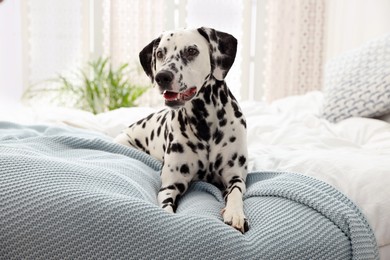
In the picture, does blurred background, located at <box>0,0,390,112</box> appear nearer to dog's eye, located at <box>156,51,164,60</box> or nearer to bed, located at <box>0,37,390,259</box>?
bed, located at <box>0,37,390,259</box>

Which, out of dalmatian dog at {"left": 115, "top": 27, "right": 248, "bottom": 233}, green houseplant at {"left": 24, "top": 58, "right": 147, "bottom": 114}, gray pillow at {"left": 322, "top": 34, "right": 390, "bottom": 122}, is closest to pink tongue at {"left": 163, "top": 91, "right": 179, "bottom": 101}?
dalmatian dog at {"left": 115, "top": 27, "right": 248, "bottom": 233}

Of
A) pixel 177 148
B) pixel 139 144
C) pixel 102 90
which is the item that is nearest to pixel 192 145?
pixel 177 148

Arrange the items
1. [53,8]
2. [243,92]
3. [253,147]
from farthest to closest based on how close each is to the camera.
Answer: [243,92]
[53,8]
[253,147]

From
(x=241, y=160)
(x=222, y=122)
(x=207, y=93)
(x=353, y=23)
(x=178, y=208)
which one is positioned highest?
(x=353, y=23)

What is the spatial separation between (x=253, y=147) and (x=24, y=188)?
54.4 inches

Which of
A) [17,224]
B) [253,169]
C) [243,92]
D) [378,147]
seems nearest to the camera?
[17,224]

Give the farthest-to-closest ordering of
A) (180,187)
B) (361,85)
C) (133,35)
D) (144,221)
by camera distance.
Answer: (133,35) < (361,85) < (180,187) < (144,221)

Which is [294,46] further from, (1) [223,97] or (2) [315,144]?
(1) [223,97]

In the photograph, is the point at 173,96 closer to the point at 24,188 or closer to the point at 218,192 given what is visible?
the point at 218,192

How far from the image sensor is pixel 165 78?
1594 mm

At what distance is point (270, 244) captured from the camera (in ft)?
4.05

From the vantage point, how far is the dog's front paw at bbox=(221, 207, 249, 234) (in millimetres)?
1327

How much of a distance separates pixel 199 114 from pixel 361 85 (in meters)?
1.34

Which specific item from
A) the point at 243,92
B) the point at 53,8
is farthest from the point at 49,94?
the point at 243,92
